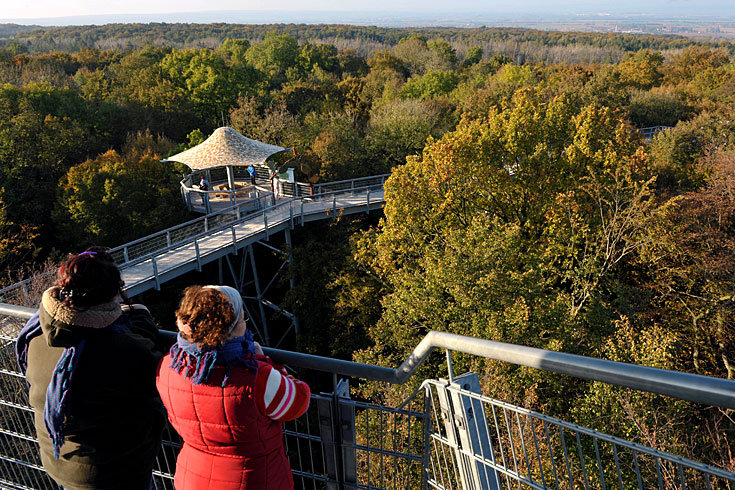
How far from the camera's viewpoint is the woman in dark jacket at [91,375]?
2301mm

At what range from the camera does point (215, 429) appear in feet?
7.09

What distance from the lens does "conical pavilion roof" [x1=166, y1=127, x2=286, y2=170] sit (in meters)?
18.9

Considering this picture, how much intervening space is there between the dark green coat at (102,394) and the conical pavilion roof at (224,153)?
669 inches

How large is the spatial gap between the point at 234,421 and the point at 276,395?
8.0 inches

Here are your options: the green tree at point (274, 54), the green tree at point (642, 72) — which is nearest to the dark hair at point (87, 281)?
the green tree at point (642, 72)

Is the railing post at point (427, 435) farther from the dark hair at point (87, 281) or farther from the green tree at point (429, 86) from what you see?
the green tree at point (429, 86)

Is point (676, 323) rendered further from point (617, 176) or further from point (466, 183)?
point (466, 183)

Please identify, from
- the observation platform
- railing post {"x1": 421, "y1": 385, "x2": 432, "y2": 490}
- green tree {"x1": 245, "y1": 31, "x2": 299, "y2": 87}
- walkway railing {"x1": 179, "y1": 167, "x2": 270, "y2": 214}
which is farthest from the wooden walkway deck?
green tree {"x1": 245, "y1": 31, "x2": 299, "y2": 87}

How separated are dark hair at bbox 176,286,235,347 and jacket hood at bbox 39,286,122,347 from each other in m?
0.49

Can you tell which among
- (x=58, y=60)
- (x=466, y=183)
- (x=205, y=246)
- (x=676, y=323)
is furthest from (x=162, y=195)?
(x=58, y=60)

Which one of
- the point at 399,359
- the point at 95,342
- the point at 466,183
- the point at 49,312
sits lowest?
the point at 399,359

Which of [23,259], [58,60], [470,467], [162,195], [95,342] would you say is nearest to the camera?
[95,342]

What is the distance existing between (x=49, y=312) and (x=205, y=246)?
1672 centimetres

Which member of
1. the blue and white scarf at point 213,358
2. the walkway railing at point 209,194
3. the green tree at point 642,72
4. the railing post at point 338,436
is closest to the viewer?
the blue and white scarf at point 213,358
